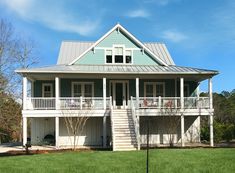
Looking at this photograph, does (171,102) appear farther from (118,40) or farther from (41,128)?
(41,128)

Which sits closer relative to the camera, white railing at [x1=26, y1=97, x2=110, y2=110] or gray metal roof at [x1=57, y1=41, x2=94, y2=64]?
white railing at [x1=26, y1=97, x2=110, y2=110]

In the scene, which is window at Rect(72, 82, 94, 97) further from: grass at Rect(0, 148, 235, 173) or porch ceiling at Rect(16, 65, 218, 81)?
grass at Rect(0, 148, 235, 173)

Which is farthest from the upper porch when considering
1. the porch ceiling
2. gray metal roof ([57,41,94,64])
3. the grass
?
the grass

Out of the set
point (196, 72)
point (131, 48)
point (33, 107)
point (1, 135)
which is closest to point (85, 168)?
point (33, 107)

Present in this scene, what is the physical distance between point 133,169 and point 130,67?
15.0 m

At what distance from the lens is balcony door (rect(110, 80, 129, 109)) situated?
1056 inches

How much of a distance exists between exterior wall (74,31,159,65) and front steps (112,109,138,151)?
5229mm

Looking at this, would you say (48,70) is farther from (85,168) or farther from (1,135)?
(1,135)

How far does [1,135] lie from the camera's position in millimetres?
41375

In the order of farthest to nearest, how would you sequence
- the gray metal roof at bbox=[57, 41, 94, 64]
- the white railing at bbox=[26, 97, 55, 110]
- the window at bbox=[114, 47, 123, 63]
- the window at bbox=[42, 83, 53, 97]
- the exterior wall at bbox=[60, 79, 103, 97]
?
the gray metal roof at bbox=[57, 41, 94, 64] < the window at bbox=[114, 47, 123, 63] < the window at bbox=[42, 83, 53, 97] < the exterior wall at bbox=[60, 79, 103, 97] < the white railing at bbox=[26, 97, 55, 110]

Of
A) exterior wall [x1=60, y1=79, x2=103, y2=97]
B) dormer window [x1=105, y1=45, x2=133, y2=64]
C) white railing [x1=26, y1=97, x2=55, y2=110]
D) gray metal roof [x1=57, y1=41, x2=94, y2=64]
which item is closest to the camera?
white railing [x1=26, y1=97, x2=55, y2=110]

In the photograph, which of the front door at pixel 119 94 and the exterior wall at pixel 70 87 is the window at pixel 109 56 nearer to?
the exterior wall at pixel 70 87

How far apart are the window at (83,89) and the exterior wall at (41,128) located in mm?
2570

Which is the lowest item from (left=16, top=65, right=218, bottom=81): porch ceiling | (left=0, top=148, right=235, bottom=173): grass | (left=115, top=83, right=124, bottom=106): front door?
(left=0, top=148, right=235, bottom=173): grass
